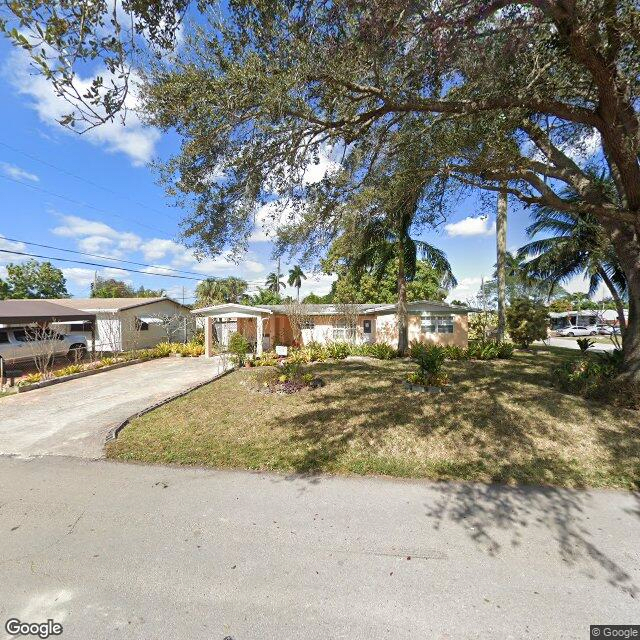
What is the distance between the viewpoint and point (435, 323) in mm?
18641

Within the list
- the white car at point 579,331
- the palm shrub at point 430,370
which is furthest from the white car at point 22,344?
the white car at point 579,331

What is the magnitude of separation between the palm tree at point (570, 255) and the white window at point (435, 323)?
17.0 feet

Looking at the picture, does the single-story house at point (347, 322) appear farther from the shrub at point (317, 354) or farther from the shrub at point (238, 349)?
the shrub at point (317, 354)

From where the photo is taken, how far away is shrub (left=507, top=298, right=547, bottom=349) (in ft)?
57.3

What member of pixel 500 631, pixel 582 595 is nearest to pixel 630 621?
pixel 582 595

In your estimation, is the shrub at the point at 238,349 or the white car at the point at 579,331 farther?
the white car at the point at 579,331

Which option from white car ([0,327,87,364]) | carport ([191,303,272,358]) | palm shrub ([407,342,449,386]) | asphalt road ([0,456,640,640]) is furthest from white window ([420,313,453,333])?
white car ([0,327,87,364])

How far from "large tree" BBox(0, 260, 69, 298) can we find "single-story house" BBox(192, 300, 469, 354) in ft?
80.4

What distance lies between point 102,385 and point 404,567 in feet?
36.6

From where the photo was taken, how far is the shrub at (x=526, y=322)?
1745 cm

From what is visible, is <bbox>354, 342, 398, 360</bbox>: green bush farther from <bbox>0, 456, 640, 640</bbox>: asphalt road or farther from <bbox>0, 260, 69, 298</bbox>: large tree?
<bbox>0, 260, 69, 298</bbox>: large tree

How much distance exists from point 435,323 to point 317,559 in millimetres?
17087

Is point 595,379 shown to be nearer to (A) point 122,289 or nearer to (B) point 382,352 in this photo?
(B) point 382,352

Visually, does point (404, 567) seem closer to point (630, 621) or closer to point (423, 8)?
point (630, 621)
